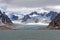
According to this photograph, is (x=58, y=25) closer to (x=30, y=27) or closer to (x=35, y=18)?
(x=35, y=18)

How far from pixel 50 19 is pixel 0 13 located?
23395 mm

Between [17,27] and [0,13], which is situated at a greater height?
[0,13]

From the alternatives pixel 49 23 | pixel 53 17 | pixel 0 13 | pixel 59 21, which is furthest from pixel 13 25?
pixel 59 21

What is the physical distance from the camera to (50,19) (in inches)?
3666

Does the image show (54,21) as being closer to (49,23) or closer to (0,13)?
(49,23)

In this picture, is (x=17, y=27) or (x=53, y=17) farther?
(x=53, y=17)

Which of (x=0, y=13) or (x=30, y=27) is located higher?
(x=0, y=13)

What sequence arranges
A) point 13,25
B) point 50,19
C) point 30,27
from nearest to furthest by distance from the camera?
point 13,25
point 30,27
point 50,19

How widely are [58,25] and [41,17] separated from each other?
865 cm

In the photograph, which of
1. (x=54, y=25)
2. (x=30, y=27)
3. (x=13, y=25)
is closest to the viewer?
(x=13, y=25)

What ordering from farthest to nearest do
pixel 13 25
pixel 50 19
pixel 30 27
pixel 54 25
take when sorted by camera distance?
pixel 54 25 → pixel 50 19 → pixel 30 27 → pixel 13 25

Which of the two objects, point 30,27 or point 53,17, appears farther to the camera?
point 53,17

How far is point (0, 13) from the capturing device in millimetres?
81438

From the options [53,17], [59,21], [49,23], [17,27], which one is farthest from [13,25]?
[59,21]
